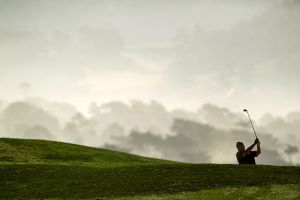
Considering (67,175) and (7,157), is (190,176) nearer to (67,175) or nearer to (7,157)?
(67,175)

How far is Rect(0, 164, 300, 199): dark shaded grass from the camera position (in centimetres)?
4281

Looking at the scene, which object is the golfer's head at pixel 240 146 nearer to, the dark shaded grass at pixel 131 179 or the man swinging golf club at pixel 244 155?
the man swinging golf club at pixel 244 155

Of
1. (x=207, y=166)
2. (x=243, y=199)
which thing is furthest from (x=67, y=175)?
(x=243, y=199)

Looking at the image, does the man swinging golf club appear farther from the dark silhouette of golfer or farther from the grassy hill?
the grassy hill

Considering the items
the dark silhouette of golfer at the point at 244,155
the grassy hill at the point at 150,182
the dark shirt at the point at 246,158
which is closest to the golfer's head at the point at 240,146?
the dark silhouette of golfer at the point at 244,155

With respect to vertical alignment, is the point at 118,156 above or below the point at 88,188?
above

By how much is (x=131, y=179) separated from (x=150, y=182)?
297 centimetres

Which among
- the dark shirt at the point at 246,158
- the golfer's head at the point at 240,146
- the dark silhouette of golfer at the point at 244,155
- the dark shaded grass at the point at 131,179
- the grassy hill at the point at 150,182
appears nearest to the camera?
the grassy hill at the point at 150,182

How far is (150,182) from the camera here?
150 feet

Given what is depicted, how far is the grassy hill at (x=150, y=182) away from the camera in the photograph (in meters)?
39.4

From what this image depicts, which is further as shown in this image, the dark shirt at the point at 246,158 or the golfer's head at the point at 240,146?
the dark shirt at the point at 246,158

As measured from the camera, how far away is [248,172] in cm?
4775

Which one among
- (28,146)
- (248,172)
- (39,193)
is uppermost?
(28,146)

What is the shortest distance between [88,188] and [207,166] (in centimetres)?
1538
